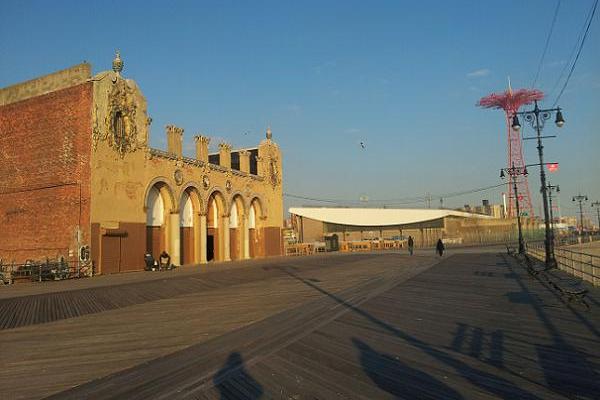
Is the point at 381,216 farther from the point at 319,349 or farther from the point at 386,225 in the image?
the point at 319,349

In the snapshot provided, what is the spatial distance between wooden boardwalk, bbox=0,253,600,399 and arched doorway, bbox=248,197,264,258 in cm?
2822

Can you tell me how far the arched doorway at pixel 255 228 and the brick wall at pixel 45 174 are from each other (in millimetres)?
19498

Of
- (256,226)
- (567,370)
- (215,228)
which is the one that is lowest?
(567,370)

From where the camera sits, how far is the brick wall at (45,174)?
23438mm

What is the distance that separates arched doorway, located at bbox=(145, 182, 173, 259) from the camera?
28484 mm

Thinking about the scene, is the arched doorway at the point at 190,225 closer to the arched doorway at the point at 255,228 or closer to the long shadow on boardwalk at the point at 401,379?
the arched doorway at the point at 255,228

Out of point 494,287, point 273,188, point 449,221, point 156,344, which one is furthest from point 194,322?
point 449,221

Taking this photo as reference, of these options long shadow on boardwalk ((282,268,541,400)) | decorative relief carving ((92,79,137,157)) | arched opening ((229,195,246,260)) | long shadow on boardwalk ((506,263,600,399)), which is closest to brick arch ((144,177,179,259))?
decorative relief carving ((92,79,137,157))

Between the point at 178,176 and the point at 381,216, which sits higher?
the point at 178,176

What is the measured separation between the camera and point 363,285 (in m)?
16.3

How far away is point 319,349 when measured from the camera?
7.34m

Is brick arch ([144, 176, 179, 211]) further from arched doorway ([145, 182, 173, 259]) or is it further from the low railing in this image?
the low railing

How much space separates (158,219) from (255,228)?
1439cm

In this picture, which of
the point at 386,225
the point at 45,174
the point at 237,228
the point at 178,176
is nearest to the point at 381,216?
the point at 386,225
